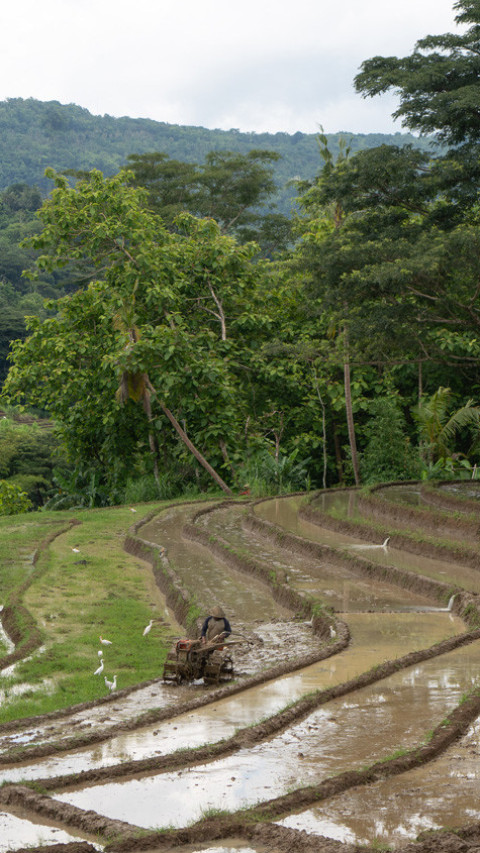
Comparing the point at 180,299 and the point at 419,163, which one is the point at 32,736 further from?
the point at 180,299

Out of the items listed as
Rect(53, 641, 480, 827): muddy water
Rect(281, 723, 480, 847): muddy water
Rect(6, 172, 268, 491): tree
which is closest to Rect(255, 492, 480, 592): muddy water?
Rect(6, 172, 268, 491): tree

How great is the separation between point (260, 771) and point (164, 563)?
8689 mm

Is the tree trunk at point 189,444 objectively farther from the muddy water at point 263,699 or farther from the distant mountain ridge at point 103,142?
the distant mountain ridge at point 103,142

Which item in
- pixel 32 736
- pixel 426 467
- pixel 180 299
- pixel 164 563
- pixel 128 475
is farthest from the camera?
pixel 128 475

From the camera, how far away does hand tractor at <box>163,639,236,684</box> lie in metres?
8.90

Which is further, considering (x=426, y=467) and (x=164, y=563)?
(x=426, y=467)

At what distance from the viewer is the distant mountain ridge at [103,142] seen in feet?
459

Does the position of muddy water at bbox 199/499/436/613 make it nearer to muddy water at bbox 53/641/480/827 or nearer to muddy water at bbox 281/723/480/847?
muddy water at bbox 53/641/480/827

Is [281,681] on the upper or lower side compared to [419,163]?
lower

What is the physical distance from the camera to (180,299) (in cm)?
2528

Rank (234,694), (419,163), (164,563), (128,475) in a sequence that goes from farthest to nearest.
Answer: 1. (128,475)
2. (419,163)
3. (164,563)
4. (234,694)

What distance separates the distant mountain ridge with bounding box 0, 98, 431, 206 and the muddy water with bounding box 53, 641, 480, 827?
126 m

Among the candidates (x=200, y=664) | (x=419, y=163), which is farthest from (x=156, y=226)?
(x=200, y=664)

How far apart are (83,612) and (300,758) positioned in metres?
6.05
